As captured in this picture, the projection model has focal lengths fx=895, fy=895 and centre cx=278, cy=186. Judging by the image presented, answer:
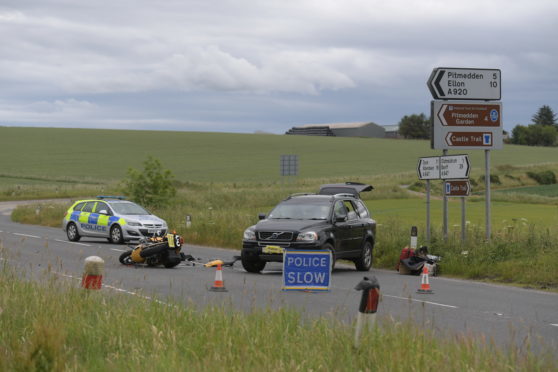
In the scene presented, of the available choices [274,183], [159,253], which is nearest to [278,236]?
[159,253]

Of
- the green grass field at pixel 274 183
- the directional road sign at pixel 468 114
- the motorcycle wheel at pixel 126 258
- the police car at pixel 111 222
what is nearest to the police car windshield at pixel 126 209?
the police car at pixel 111 222

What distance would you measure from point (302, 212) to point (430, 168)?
3.85m

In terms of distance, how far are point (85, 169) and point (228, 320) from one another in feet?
285

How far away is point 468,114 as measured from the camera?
73.0 feet

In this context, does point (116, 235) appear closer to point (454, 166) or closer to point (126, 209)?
point (126, 209)

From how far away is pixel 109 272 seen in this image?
699 inches

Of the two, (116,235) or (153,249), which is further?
(116,235)

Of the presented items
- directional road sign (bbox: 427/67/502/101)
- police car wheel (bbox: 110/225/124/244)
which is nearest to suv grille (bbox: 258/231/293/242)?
directional road sign (bbox: 427/67/502/101)

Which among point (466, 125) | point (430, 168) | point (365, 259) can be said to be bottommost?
point (365, 259)

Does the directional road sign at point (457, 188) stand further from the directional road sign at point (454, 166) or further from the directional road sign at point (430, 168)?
the directional road sign at point (430, 168)

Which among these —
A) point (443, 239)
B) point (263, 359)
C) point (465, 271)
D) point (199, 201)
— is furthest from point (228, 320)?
point (199, 201)

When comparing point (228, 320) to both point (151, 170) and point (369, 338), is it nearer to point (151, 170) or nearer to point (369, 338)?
point (369, 338)

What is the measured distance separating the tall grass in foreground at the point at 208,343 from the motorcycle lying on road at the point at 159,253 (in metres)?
10.1

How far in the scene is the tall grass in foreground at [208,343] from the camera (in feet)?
22.1
